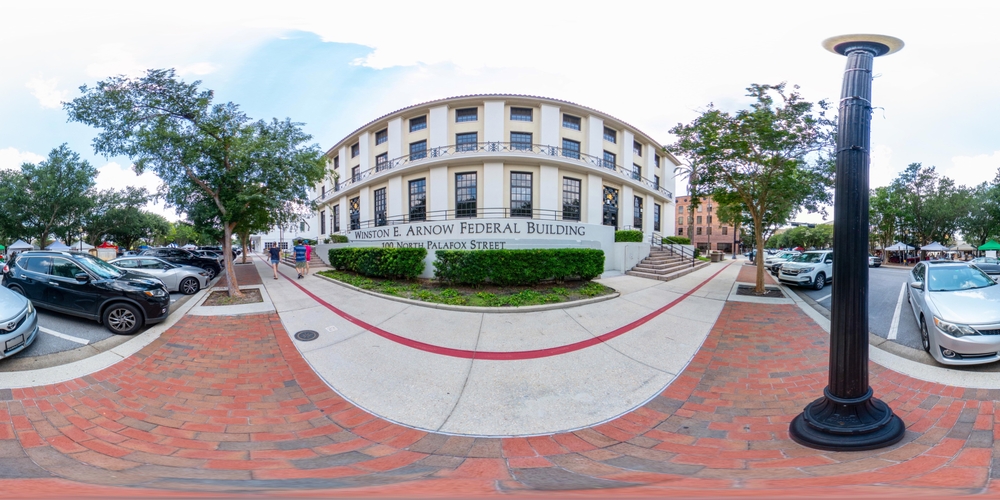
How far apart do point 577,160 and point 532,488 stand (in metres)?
19.3

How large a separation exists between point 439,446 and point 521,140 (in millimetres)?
19043

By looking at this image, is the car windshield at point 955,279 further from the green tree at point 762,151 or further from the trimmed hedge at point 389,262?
the trimmed hedge at point 389,262

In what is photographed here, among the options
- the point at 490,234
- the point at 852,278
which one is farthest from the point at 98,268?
the point at 852,278

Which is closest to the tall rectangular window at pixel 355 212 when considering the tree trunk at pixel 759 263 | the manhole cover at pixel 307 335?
the manhole cover at pixel 307 335

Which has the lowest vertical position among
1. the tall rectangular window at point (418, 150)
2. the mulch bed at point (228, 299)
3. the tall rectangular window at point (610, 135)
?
the mulch bed at point (228, 299)

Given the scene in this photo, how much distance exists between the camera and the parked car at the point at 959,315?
434cm

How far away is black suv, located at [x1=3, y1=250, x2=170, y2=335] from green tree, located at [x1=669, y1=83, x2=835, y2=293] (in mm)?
13653

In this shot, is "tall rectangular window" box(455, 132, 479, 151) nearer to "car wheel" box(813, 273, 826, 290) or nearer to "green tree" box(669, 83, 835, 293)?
"green tree" box(669, 83, 835, 293)

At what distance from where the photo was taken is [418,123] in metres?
22.1

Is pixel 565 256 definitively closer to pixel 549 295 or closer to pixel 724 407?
pixel 549 295

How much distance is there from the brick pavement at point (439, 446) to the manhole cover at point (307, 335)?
1288 mm

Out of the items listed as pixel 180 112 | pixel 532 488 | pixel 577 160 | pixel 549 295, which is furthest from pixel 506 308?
pixel 577 160

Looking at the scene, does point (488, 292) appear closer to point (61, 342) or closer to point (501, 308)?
point (501, 308)

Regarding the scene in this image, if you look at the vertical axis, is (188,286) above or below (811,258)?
below
